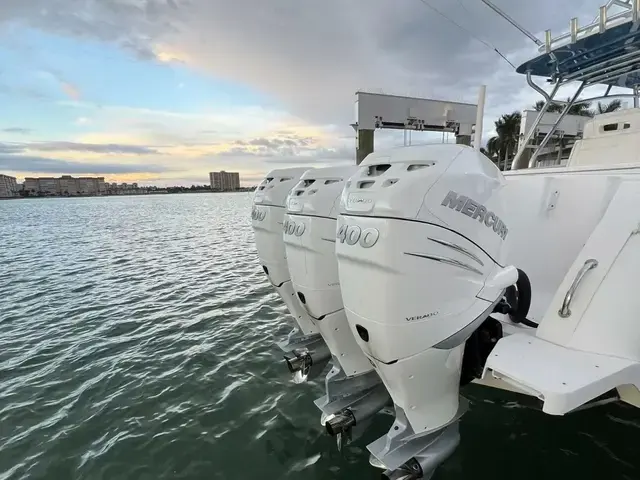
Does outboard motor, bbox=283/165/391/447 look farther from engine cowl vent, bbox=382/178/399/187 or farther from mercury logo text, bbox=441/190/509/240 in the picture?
mercury logo text, bbox=441/190/509/240

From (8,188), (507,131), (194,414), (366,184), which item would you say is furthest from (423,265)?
(8,188)

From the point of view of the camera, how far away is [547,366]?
1.50 meters

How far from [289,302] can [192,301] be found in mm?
3698

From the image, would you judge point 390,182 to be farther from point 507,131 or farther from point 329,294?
point 507,131

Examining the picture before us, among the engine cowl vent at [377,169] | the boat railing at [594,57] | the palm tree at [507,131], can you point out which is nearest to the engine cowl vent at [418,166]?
the engine cowl vent at [377,169]

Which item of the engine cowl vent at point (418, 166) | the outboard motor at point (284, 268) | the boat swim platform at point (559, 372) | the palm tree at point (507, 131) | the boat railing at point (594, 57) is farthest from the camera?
the palm tree at point (507, 131)

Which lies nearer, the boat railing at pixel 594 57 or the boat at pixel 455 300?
the boat at pixel 455 300

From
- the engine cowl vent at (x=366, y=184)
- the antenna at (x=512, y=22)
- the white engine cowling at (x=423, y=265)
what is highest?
the antenna at (x=512, y=22)

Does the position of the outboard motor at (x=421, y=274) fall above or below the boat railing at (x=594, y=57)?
below

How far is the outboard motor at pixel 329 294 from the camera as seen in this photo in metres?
2.25

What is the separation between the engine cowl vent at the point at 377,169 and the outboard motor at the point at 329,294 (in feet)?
1.37

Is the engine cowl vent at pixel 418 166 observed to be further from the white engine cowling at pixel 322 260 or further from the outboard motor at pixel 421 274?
the white engine cowling at pixel 322 260

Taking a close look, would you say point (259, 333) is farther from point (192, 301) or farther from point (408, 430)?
point (408, 430)

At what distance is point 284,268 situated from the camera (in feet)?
9.45
